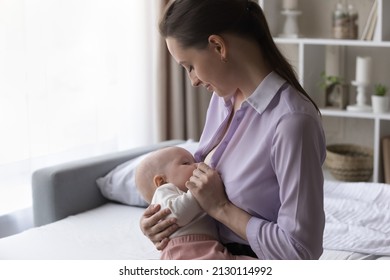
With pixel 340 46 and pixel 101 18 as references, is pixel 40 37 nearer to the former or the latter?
pixel 101 18

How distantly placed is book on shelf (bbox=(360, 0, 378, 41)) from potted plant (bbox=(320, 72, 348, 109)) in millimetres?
265

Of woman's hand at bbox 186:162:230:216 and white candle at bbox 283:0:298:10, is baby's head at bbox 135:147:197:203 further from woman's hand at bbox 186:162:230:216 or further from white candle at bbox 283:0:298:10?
white candle at bbox 283:0:298:10

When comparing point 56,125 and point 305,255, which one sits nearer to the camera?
point 305,255

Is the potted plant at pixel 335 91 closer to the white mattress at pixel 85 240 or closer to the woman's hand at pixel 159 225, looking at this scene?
the white mattress at pixel 85 240

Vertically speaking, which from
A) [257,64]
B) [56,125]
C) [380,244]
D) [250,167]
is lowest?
[380,244]

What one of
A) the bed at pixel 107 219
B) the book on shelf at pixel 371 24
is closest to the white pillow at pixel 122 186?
the bed at pixel 107 219

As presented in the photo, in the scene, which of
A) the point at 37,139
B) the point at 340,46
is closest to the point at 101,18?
the point at 37,139

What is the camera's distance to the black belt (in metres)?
1.66

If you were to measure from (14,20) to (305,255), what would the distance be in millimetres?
2039

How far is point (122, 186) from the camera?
120 inches

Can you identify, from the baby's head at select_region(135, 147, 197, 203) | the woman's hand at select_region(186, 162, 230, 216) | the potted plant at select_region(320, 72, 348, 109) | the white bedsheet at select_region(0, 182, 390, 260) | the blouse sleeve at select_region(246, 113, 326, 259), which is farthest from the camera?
the potted plant at select_region(320, 72, 348, 109)

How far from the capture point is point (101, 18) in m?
3.65

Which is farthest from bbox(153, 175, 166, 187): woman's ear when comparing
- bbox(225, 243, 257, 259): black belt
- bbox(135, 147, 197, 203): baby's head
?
bbox(225, 243, 257, 259): black belt

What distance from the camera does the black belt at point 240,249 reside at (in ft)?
5.45
